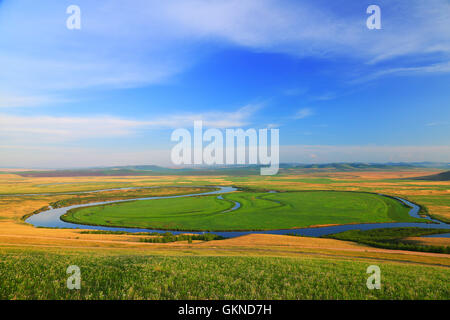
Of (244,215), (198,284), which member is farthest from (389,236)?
(198,284)

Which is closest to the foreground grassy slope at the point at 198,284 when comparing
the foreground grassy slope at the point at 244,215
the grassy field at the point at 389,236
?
the grassy field at the point at 389,236

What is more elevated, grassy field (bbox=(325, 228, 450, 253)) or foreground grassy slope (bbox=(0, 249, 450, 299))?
foreground grassy slope (bbox=(0, 249, 450, 299))

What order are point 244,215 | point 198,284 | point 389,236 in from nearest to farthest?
point 198,284 < point 389,236 < point 244,215

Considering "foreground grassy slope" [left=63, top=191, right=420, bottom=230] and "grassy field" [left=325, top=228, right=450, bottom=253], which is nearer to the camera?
"grassy field" [left=325, top=228, right=450, bottom=253]

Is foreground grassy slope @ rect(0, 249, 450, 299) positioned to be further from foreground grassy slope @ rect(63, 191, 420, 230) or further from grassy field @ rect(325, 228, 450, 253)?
foreground grassy slope @ rect(63, 191, 420, 230)

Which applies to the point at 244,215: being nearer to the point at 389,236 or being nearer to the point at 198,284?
the point at 389,236

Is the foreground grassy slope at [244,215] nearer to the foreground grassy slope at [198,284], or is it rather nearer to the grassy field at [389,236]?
the grassy field at [389,236]

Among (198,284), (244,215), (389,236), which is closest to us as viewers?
(198,284)

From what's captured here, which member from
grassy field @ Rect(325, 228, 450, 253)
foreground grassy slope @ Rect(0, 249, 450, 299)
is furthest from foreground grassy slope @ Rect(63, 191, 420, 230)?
foreground grassy slope @ Rect(0, 249, 450, 299)

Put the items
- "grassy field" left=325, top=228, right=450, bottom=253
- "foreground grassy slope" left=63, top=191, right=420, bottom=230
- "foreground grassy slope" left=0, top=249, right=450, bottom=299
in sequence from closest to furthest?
1. "foreground grassy slope" left=0, top=249, right=450, bottom=299
2. "grassy field" left=325, top=228, right=450, bottom=253
3. "foreground grassy slope" left=63, top=191, right=420, bottom=230
